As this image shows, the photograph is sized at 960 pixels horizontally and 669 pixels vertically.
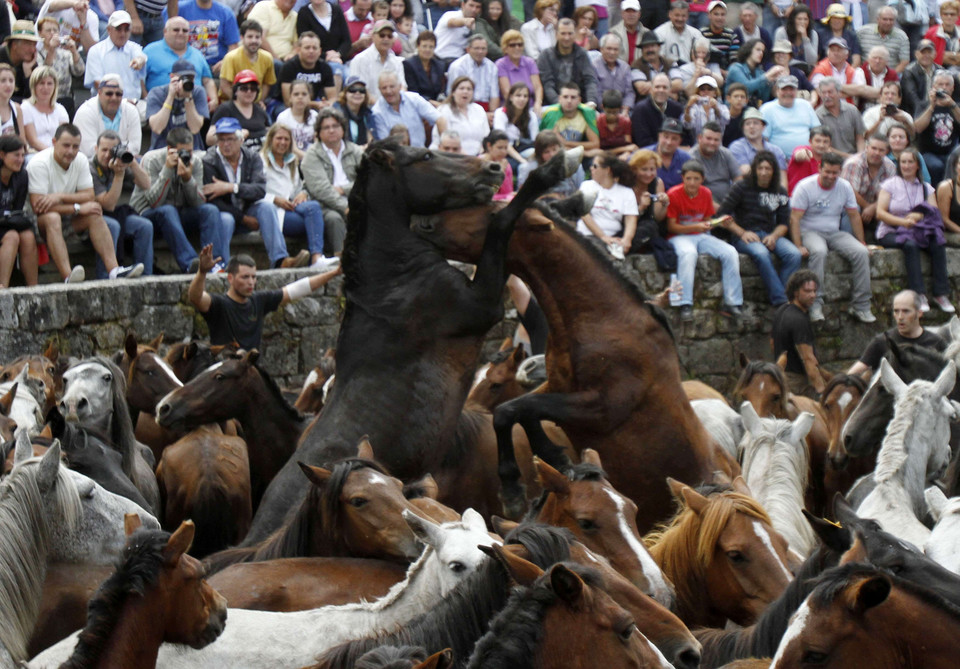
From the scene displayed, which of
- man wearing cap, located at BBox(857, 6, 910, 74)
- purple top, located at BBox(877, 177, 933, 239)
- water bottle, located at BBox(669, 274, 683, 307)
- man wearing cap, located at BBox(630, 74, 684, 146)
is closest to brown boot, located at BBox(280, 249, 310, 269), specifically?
water bottle, located at BBox(669, 274, 683, 307)

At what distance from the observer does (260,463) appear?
804 cm

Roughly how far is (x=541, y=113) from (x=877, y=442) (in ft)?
25.3

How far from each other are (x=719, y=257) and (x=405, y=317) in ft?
27.3

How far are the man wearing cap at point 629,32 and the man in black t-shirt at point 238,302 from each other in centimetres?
763

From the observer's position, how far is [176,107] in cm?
1239

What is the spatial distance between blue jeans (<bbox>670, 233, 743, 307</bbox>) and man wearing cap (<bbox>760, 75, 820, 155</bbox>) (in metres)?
2.63

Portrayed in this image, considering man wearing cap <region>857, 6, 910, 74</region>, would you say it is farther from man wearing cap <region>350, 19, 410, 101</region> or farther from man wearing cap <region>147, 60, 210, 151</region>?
man wearing cap <region>147, 60, 210, 151</region>

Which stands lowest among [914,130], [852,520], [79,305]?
[914,130]

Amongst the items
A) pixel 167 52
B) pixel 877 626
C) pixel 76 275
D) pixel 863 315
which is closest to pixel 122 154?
pixel 76 275

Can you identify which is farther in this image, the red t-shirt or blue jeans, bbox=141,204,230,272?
the red t-shirt

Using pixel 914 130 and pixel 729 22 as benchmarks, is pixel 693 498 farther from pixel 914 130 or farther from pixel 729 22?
pixel 729 22

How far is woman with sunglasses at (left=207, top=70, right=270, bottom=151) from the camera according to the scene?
41.3 feet

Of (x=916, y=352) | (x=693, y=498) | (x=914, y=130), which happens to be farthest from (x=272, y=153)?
(x=914, y=130)

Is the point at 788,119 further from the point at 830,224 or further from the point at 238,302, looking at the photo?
the point at 238,302
